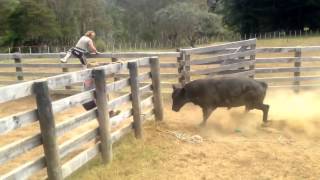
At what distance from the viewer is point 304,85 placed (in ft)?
42.3

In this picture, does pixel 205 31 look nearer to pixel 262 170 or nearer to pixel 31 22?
pixel 31 22

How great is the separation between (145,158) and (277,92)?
6.67 metres

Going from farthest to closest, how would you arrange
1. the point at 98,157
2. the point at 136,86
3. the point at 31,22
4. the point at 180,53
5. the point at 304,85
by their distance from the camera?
1. the point at 31,22
2. the point at 304,85
3. the point at 180,53
4. the point at 136,86
5. the point at 98,157

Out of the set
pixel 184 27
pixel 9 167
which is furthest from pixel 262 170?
pixel 184 27

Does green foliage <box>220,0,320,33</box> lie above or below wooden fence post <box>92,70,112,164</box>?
above

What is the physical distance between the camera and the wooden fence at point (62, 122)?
4.89 meters

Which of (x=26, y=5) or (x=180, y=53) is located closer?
(x=180, y=53)

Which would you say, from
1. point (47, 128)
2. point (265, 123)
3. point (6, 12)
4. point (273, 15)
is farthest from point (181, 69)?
point (6, 12)

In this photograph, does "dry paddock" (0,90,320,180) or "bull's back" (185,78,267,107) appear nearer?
"dry paddock" (0,90,320,180)

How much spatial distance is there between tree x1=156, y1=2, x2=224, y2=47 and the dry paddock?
131ft

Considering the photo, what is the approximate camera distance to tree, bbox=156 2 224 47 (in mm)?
50219

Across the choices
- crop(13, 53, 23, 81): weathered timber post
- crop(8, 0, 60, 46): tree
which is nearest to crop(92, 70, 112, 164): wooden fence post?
crop(13, 53, 23, 81): weathered timber post

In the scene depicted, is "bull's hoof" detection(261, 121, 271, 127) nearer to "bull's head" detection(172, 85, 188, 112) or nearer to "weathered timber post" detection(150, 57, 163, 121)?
"bull's head" detection(172, 85, 188, 112)

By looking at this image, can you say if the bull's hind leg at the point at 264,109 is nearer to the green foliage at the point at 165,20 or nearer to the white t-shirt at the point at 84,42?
the white t-shirt at the point at 84,42
